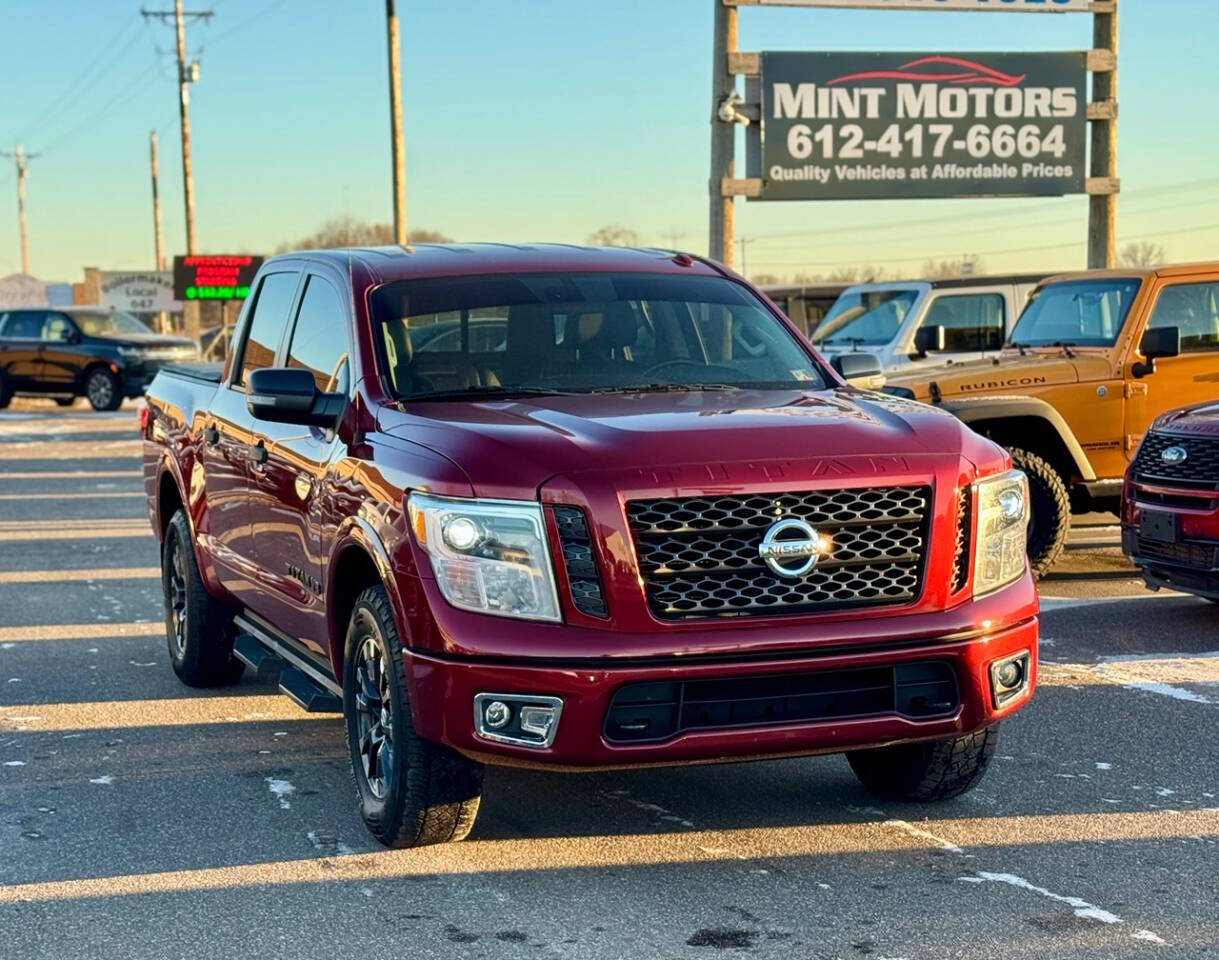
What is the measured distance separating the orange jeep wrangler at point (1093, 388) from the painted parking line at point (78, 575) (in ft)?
17.1

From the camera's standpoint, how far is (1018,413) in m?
10.6

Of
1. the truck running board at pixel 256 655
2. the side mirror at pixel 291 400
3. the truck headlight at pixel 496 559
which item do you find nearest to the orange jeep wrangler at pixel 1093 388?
the truck running board at pixel 256 655

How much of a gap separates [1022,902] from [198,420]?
176 inches

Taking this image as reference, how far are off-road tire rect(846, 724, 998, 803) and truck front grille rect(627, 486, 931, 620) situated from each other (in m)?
0.82

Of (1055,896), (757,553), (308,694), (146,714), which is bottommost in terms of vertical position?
(146,714)

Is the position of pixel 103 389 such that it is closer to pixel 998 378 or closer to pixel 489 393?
pixel 998 378

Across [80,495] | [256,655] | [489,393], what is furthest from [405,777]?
[80,495]

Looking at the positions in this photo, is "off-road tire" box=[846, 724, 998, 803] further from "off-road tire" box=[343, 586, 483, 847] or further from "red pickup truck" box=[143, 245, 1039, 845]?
"off-road tire" box=[343, 586, 483, 847]

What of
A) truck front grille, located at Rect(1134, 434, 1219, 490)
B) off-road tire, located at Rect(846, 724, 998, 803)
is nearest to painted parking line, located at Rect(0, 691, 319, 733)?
off-road tire, located at Rect(846, 724, 998, 803)

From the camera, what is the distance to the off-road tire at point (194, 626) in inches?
308

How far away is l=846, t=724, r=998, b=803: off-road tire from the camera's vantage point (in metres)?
5.66

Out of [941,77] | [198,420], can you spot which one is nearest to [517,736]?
[198,420]

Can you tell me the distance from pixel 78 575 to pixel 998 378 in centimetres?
628

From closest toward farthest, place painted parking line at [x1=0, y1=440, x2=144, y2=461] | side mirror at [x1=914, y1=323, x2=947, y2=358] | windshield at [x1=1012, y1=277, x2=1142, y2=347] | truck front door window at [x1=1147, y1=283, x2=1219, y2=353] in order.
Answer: truck front door window at [x1=1147, y1=283, x2=1219, y2=353] < windshield at [x1=1012, y1=277, x2=1142, y2=347] < side mirror at [x1=914, y1=323, x2=947, y2=358] < painted parking line at [x1=0, y1=440, x2=144, y2=461]
